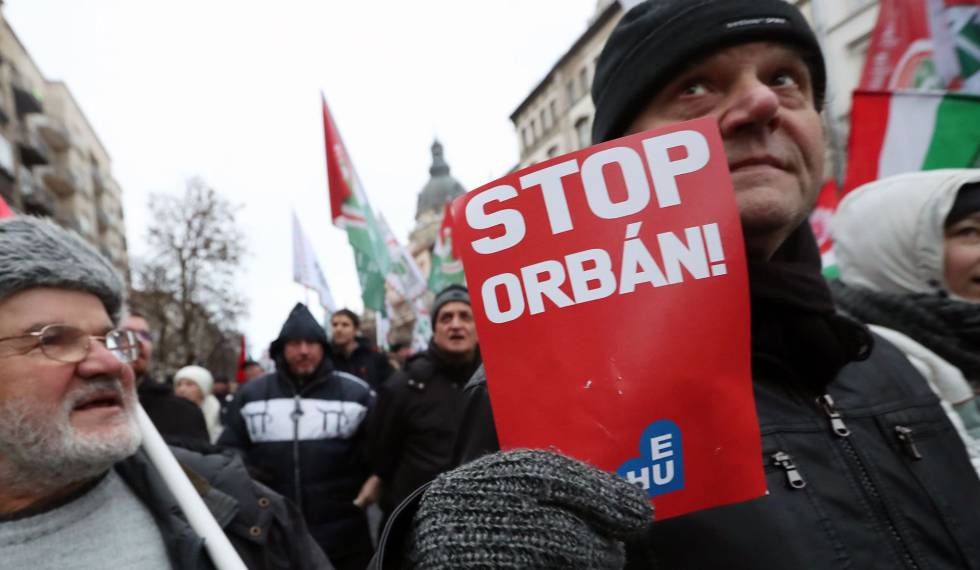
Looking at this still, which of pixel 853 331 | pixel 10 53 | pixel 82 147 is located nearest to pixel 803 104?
pixel 853 331

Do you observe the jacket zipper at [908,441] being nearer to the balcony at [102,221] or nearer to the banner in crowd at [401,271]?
the banner in crowd at [401,271]

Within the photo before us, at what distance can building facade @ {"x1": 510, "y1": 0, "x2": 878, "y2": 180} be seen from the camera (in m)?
18.1

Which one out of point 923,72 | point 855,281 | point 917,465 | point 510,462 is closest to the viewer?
point 510,462

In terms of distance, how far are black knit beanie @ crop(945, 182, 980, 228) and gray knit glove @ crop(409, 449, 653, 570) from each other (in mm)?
1792

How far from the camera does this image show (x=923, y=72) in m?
3.72

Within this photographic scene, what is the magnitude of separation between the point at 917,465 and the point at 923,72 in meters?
3.51

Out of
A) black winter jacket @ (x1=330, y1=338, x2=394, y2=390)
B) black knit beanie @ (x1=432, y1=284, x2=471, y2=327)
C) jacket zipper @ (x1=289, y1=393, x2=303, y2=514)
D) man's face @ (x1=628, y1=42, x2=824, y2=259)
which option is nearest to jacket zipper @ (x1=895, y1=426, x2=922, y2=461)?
man's face @ (x1=628, y1=42, x2=824, y2=259)

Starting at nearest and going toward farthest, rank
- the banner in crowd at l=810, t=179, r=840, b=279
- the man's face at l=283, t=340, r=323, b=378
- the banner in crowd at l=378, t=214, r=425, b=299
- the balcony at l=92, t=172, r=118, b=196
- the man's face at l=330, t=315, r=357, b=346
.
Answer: the man's face at l=283, t=340, r=323, b=378 < the banner in crowd at l=810, t=179, r=840, b=279 < the man's face at l=330, t=315, r=357, b=346 < the banner in crowd at l=378, t=214, r=425, b=299 < the balcony at l=92, t=172, r=118, b=196

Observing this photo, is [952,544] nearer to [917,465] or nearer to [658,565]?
[917,465]

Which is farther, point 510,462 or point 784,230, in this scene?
point 784,230

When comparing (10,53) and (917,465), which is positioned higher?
(10,53)

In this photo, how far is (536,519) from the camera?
76 centimetres

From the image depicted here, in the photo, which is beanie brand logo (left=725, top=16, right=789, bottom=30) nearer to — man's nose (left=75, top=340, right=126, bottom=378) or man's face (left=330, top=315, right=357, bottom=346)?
man's nose (left=75, top=340, right=126, bottom=378)

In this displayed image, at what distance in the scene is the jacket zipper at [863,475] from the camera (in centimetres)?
97
